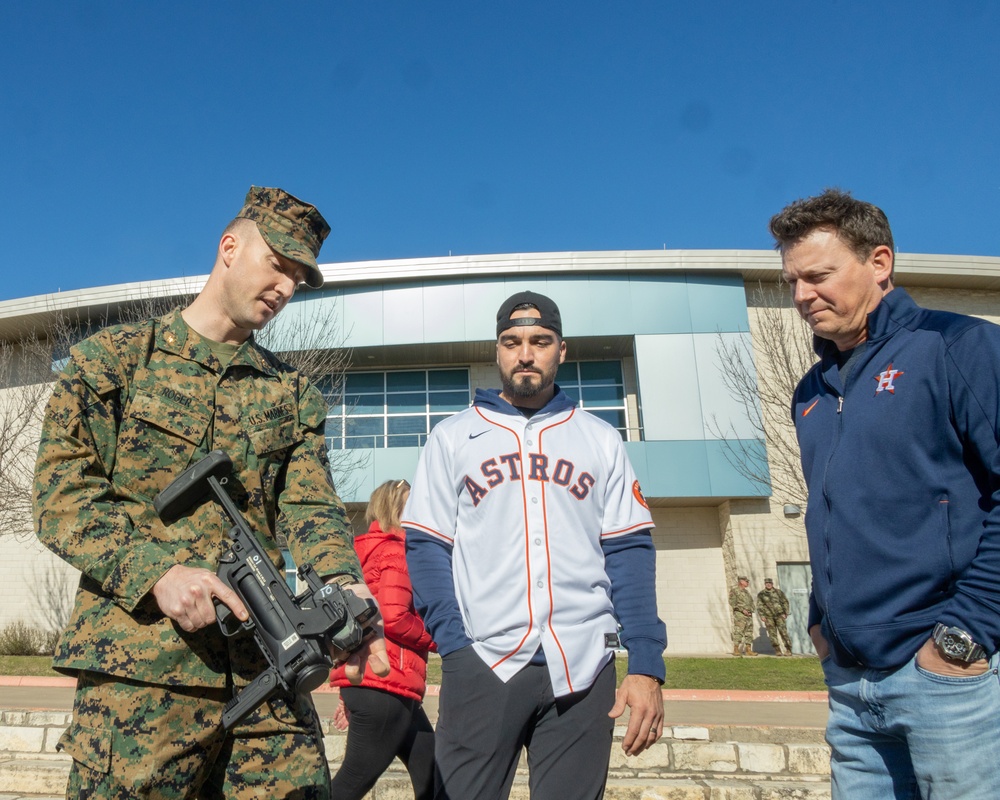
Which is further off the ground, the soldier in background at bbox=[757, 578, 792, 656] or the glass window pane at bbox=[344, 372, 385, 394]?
the glass window pane at bbox=[344, 372, 385, 394]

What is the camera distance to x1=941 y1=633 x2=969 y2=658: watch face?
2031 millimetres

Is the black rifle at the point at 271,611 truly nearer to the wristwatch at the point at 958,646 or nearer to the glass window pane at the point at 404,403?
the wristwatch at the point at 958,646

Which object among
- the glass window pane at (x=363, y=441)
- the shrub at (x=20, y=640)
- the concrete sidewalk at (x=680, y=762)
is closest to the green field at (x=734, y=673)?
the concrete sidewalk at (x=680, y=762)

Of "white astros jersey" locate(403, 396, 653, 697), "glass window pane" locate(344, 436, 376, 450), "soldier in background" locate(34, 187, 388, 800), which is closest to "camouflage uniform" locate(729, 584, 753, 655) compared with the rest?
"glass window pane" locate(344, 436, 376, 450)

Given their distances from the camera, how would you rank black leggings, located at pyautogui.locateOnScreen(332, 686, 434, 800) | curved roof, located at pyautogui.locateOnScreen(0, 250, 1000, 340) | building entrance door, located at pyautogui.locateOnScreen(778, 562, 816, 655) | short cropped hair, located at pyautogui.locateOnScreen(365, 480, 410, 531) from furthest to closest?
curved roof, located at pyautogui.locateOnScreen(0, 250, 1000, 340), building entrance door, located at pyautogui.locateOnScreen(778, 562, 816, 655), short cropped hair, located at pyautogui.locateOnScreen(365, 480, 410, 531), black leggings, located at pyautogui.locateOnScreen(332, 686, 434, 800)

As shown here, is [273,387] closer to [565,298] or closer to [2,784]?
[2,784]

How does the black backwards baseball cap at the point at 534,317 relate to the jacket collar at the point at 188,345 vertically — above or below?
above

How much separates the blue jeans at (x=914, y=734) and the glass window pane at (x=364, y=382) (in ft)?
66.2

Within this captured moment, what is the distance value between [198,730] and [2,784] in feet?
15.9

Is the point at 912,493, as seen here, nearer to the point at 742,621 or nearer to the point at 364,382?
the point at 742,621

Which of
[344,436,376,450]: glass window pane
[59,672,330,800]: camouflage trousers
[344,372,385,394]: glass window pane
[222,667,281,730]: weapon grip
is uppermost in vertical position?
[344,372,385,394]: glass window pane

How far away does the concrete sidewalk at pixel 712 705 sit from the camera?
6.77 m

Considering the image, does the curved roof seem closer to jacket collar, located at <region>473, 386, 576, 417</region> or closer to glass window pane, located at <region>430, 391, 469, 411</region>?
glass window pane, located at <region>430, 391, 469, 411</region>

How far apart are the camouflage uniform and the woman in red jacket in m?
16.1
